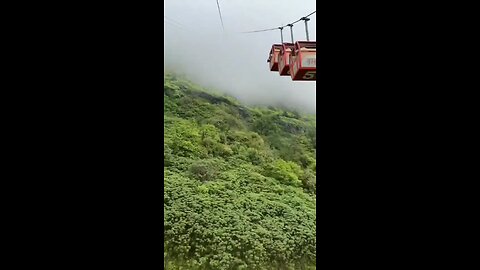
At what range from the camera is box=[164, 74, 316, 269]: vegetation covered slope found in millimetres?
3973

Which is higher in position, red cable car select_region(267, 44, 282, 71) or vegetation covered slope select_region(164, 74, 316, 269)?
red cable car select_region(267, 44, 282, 71)

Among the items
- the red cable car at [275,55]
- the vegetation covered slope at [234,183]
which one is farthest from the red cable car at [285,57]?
the vegetation covered slope at [234,183]

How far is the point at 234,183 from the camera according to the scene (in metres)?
4.68

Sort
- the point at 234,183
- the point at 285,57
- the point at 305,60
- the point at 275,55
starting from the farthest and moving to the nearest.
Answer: the point at 234,183 < the point at 275,55 < the point at 285,57 < the point at 305,60

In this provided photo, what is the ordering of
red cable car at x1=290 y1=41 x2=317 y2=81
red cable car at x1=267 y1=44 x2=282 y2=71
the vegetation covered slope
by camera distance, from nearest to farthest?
red cable car at x1=290 y1=41 x2=317 y2=81 < red cable car at x1=267 y1=44 x2=282 y2=71 < the vegetation covered slope

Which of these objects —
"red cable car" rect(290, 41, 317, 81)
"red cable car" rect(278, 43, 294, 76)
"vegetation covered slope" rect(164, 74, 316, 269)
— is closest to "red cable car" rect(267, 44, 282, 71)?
"red cable car" rect(278, 43, 294, 76)

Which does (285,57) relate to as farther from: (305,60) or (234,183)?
(234,183)

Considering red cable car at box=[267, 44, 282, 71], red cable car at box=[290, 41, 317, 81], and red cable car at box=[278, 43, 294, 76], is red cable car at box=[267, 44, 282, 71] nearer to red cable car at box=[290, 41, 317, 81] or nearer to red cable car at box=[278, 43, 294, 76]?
red cable car at box=[278, 43, 294, 76]

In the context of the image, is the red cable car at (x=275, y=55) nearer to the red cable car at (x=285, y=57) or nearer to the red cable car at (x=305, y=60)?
the red cable car at (x=285, y=57)

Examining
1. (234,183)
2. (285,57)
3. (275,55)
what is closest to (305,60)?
(285,57)
